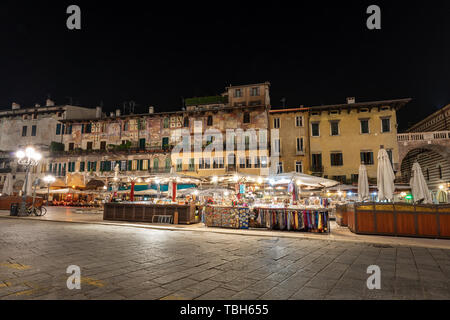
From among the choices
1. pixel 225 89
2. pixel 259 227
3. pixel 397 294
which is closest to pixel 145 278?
pixel 397 294

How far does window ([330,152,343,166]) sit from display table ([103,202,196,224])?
59.1ft

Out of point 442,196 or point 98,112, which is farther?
point 98,112

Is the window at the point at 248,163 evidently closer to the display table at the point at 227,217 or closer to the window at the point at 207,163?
the window at the point at 207,163

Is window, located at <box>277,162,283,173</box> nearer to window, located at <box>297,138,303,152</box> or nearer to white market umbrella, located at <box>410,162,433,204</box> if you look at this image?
window, located at <box>297,138,303,152</box>

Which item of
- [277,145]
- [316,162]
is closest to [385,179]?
[316,162]

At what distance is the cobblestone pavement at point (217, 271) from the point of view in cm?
339

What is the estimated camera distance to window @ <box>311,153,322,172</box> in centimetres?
2584

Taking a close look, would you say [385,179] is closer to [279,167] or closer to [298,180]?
[298,180]

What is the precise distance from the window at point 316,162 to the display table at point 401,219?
16.8 m

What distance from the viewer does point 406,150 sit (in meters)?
24.1

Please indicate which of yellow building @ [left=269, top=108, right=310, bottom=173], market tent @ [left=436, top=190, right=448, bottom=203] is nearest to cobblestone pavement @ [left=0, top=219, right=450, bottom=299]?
market tent @ [left=436, top=190, right=448, bottom=203]

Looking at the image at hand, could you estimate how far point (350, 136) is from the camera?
25969 millimetres

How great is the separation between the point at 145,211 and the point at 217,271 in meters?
10.00

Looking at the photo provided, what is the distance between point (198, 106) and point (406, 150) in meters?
22.0
